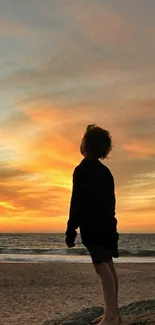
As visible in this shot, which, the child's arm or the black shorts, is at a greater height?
the child's arm

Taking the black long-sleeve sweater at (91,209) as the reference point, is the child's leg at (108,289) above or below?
below

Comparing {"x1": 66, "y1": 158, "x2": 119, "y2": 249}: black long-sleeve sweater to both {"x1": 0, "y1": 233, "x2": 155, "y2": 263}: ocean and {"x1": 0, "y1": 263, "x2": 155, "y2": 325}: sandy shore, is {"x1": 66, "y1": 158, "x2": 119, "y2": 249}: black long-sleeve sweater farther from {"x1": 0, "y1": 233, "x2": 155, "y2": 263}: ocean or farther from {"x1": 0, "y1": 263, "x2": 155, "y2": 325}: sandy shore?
{"x1": 0, "y1": 233, "x2": 155, "y2": 263}: ocean

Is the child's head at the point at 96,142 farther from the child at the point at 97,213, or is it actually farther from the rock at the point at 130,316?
the rock at the point at 130,316

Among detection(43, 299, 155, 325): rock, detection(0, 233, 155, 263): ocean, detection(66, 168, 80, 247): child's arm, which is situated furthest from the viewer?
detection(0, 233, 155, 263): ocean

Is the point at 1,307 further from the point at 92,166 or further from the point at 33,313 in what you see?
the point at 92,166

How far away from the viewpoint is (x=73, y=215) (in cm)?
507

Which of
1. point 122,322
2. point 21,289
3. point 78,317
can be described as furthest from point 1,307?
point 122,322

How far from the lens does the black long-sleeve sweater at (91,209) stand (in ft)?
16.6

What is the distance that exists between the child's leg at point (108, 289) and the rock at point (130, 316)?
18.7 inches

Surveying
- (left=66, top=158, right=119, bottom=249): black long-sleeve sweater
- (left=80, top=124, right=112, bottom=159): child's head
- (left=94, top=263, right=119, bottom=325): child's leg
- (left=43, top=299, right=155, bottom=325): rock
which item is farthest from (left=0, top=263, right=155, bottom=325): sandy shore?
(left=80, top=124, right=112, bottom=159): child's head

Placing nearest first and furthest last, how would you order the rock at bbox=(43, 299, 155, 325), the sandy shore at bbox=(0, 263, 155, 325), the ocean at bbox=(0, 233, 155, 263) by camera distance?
1. the rock at bbox=(43, 299, 155, 325)
2. the sandy shore at bbox=(0, 263, 155, 325)
3. the ocean at bbox=(0, 233, 155, 263)

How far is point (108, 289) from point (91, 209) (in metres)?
0.88

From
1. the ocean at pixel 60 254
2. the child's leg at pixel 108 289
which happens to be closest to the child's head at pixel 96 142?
the child's leg at pixel 108 289

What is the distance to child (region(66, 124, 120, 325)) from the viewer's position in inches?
200
